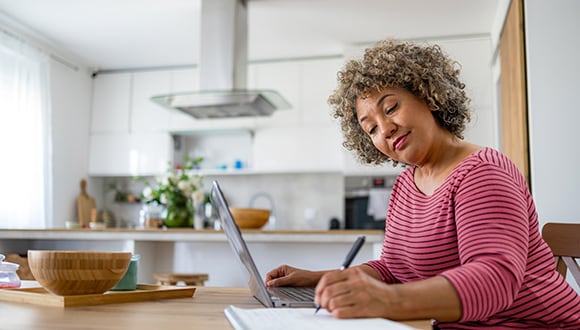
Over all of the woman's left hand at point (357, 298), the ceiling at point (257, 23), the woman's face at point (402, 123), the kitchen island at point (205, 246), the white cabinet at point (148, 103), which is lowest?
the kitchen island at point (205, 246)

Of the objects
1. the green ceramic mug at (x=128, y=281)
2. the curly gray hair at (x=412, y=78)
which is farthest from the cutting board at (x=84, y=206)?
the curly gray hair at (x=412, y=78)

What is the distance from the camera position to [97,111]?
6.11 metres

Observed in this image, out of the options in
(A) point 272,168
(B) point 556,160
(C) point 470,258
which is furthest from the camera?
(A) point 272,168

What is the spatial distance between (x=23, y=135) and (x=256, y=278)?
14.7ft

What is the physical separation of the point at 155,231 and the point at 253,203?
2.70 metres

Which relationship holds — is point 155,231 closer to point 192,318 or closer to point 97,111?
point 192,318

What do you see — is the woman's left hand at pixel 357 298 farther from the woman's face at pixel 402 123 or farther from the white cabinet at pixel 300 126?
the white cabinet at pixel 300 126

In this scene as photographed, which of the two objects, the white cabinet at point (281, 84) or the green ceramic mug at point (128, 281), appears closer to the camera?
the green ceramic mug at point (128, 281)

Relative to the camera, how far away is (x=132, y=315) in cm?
99

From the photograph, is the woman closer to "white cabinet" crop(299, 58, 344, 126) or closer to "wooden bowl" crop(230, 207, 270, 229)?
"wooden bowl" crop(230, 207, 270, 229)

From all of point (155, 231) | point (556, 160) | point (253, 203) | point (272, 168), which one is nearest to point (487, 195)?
point (556, 160)

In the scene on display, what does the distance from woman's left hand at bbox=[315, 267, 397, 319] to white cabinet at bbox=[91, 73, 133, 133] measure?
545 cm

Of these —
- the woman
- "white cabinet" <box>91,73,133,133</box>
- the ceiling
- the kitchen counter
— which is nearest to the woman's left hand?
the woman

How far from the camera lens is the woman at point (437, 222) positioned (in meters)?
0.88
